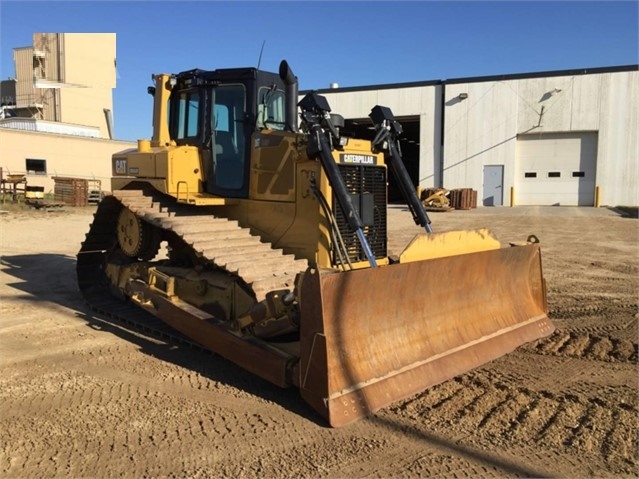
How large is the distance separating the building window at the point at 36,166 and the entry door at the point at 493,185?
24778 mm

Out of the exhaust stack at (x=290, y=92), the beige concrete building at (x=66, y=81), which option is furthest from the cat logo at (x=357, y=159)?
the beige concrete building at (x=66, y=81)

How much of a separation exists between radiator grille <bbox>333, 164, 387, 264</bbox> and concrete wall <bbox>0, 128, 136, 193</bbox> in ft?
95.3

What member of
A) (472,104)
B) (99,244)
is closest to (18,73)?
(472,104)

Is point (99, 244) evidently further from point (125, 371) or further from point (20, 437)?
point (20, 437)

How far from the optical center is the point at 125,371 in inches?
199

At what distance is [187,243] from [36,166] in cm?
2994

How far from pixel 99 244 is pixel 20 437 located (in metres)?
4.37

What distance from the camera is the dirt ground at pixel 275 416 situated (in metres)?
3.43

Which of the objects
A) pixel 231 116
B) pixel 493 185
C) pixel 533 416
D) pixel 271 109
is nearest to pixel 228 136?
pixel 231 116

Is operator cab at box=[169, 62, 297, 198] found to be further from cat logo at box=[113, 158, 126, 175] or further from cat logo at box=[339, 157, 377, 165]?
cat logo at box=[113, 158, 126, 175]

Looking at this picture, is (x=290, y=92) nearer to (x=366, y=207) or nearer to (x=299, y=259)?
(x=366, y=207)

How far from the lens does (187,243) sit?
17.9 feet

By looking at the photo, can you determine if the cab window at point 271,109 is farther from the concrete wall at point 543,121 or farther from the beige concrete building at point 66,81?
the beige concrete building at point 66,81

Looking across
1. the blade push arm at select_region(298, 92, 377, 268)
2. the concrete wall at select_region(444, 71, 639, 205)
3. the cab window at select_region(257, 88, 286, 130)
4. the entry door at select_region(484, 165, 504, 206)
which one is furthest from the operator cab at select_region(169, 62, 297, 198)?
the concrete wall at select_region(444, 71, 639, 205)
